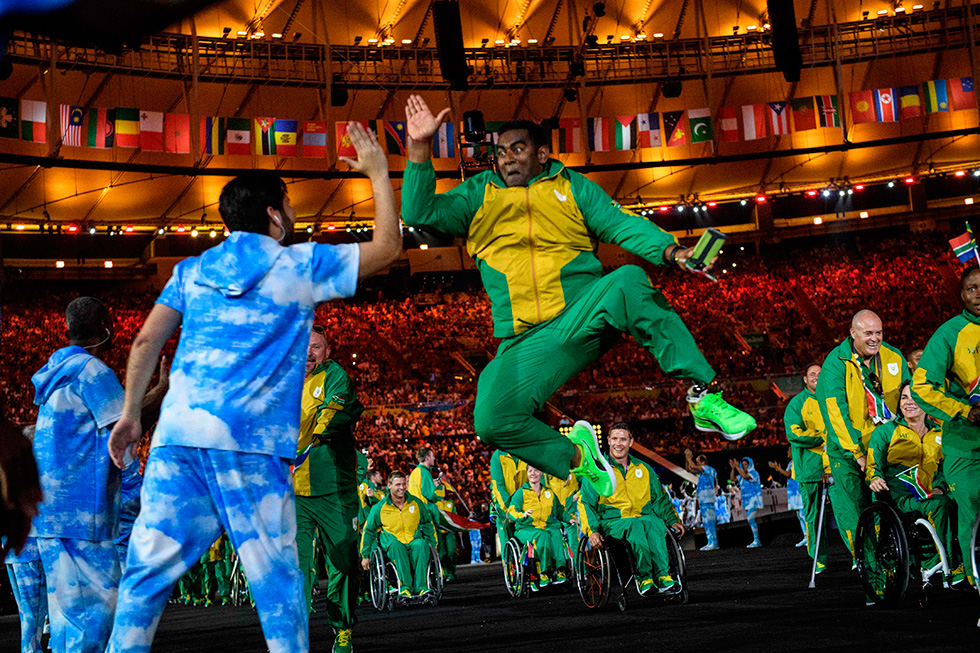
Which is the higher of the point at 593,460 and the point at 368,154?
the point at 368,154

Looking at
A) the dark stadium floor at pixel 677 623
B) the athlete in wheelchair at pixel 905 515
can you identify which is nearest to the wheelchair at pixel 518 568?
the dark stadium floor at pixel 677 623

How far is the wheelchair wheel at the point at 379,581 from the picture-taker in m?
11.8

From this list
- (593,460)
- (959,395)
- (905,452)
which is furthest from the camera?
(905,452)

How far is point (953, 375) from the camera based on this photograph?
6.55 m

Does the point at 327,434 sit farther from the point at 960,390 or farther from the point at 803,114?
the point at 803,114

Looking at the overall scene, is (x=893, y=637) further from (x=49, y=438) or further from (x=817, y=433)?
(x=817, y=433)

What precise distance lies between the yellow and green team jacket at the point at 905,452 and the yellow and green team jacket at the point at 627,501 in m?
2.22

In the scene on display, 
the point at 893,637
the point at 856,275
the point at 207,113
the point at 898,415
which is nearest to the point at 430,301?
the point at 207,113

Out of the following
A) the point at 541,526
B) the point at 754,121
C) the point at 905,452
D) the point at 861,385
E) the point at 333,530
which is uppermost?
the point at 754,121

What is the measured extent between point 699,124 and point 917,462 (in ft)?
77.0

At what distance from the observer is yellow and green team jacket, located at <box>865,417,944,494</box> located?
26.7 feet

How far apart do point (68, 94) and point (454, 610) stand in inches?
957

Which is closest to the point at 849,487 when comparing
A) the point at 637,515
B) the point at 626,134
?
the point at 637,515

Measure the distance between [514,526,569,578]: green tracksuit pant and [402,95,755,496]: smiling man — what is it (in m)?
6.95
